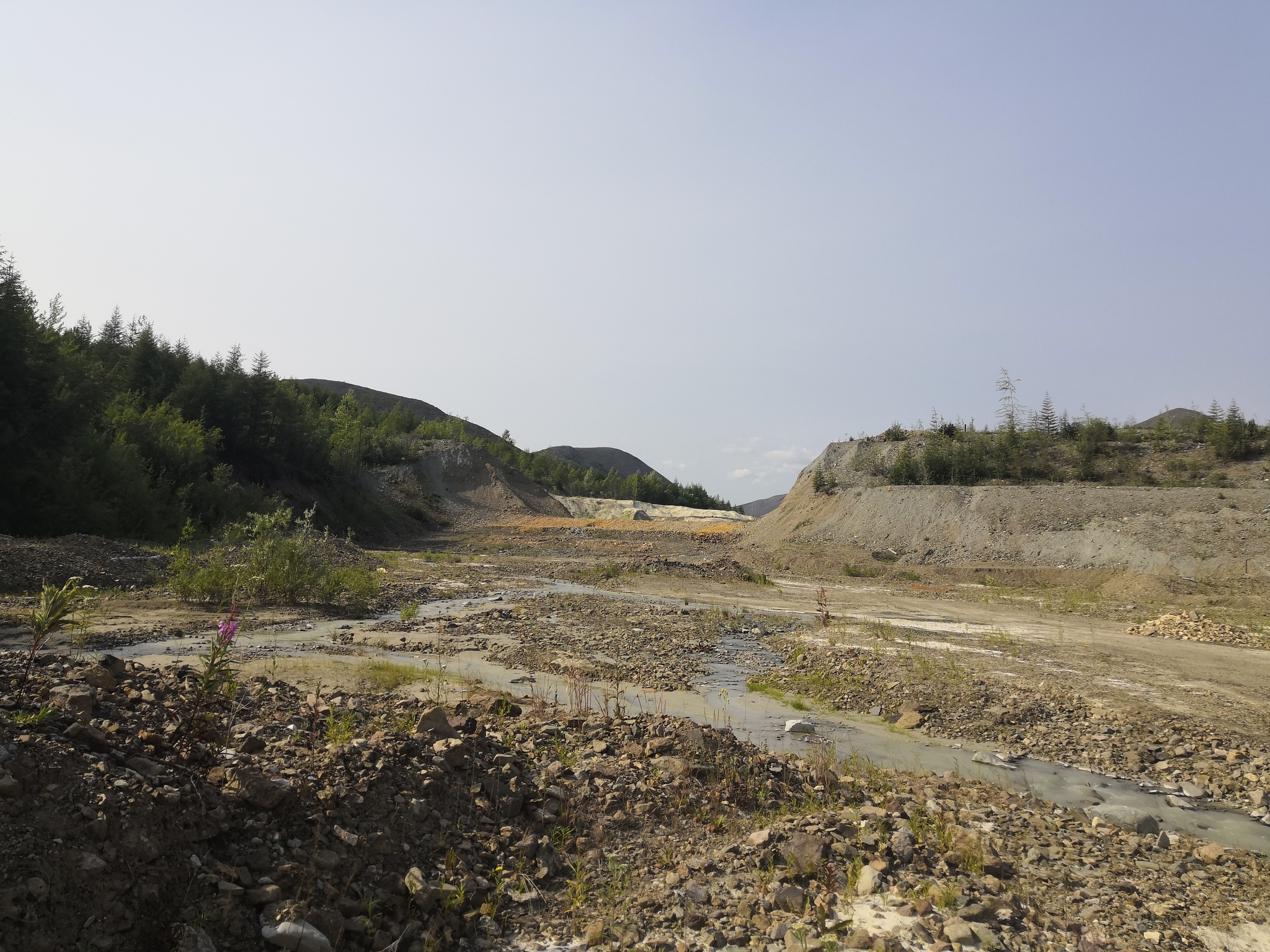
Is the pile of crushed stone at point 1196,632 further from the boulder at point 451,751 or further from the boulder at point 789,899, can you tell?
the boulder at point 451,751

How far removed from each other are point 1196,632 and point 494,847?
1646 centimetres

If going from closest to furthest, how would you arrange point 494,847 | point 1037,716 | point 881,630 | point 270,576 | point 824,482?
point 494,847 < point 1037,716 < point 881,630 < point 270,576 < point 824,482

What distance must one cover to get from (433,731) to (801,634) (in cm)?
1046

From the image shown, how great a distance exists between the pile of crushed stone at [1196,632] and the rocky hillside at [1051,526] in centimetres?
893

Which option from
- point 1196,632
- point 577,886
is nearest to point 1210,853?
point 577,886

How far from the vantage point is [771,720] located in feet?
29.6

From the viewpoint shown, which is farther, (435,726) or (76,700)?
(435,726)

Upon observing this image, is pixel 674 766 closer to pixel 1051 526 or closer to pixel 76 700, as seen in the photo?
pixel 76 700

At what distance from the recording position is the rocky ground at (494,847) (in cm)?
343

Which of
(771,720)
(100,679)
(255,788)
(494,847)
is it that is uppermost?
(100,679)

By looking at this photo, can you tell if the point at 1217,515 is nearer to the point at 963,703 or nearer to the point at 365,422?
the point at 963,703

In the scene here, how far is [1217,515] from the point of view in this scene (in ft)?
82.5

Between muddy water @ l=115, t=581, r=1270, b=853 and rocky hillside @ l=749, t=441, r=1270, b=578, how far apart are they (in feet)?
61.3

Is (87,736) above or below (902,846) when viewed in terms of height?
above
